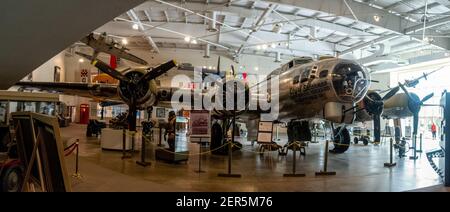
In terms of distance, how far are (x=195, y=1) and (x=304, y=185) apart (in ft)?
34.0

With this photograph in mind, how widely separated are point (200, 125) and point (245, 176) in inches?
85.0

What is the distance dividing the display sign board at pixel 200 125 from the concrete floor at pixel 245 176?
2.94 feet

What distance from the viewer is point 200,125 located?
8.38m

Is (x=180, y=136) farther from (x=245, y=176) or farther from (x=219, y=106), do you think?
(x=245, y=176)

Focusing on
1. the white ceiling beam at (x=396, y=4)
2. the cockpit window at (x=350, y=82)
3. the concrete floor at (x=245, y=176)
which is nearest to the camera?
→ the concrete floor at (x=245, y=176)

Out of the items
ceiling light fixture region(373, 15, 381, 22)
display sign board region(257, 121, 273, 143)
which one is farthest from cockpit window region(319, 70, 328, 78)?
ceiling light fixture region(373, 15, 381, 22)

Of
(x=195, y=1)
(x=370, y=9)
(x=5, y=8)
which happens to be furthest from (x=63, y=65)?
(x=5, y=8)

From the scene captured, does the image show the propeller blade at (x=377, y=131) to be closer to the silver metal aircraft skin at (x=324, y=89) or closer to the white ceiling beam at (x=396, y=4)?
the silver metal aircraft skin at (x=324, y=89)

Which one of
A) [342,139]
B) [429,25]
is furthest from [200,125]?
[429,25]

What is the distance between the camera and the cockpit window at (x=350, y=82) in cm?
769

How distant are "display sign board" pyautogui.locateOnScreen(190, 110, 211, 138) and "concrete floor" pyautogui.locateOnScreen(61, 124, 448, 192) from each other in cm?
90

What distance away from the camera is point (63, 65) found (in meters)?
24.7

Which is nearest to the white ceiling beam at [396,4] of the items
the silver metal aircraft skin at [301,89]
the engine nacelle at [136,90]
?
the silver metal aircraft skin at [301,89]
